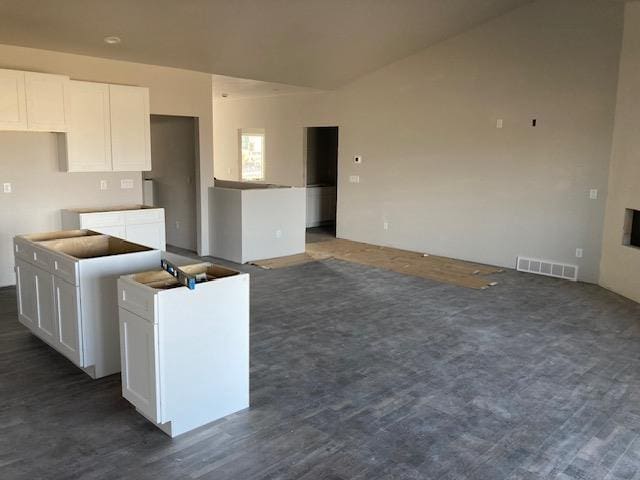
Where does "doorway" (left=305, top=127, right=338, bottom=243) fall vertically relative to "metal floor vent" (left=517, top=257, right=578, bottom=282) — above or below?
above

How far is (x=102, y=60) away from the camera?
6.20 m

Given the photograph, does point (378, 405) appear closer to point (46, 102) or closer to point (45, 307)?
point (45, 307)

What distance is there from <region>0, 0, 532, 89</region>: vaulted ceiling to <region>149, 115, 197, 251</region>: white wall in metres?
1.29

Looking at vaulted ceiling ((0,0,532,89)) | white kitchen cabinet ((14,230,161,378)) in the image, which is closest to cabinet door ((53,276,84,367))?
white kitchen cabinet ((14,230,161,378))

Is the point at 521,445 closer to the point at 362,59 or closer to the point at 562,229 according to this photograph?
the point at 562,229

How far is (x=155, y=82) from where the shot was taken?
267 inches

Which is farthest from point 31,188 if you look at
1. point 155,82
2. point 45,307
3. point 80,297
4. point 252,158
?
point 252,158

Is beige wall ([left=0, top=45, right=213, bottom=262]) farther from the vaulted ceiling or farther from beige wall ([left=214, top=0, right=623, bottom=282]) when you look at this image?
beige wall ([left=214, top=0, right=623, bottom=282])

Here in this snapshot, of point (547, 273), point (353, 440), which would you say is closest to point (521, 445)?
point (353, 440)

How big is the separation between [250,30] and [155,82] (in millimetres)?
1634

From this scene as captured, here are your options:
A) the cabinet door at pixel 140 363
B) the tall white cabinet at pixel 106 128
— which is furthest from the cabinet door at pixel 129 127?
the cabinet door at pixel 140 363

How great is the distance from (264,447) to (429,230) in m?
A: 5.97

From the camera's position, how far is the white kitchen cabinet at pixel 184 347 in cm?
279

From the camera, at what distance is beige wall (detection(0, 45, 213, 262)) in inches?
224
